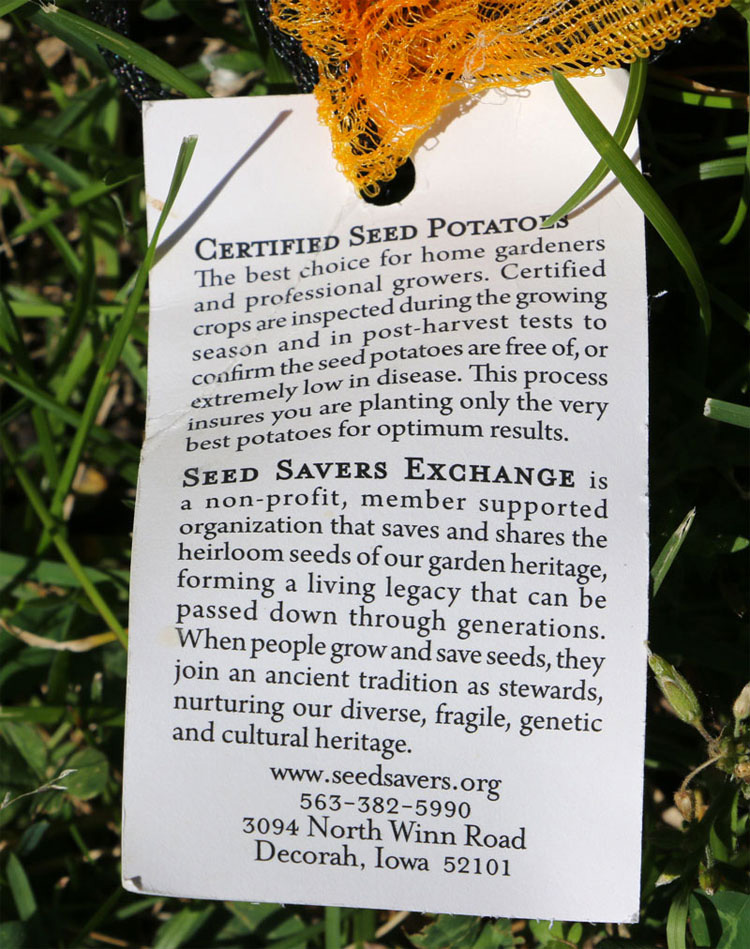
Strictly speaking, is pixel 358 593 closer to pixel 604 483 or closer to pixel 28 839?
pixel 604 483

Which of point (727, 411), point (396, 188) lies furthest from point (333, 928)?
point (396, 188)

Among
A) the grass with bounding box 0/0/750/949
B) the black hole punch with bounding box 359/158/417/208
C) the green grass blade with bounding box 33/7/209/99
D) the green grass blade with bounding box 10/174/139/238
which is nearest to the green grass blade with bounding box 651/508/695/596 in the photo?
the grass with bounding box 0/0/750/949

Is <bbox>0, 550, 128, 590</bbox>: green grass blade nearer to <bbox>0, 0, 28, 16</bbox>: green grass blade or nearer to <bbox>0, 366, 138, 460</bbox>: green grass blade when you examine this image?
<bbox>0, 366, 138, 460</bbox>: green grass blade

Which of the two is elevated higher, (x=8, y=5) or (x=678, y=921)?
(x=8, y=5)

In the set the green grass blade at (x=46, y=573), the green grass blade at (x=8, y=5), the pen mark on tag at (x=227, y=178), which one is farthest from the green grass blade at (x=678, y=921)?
the green grass blade at (x=8, y=5)

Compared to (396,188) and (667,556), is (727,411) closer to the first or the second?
(667,556)

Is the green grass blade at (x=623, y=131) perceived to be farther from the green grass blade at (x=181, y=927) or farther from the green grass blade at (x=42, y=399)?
the green grass blade at (x=181, y=927)
